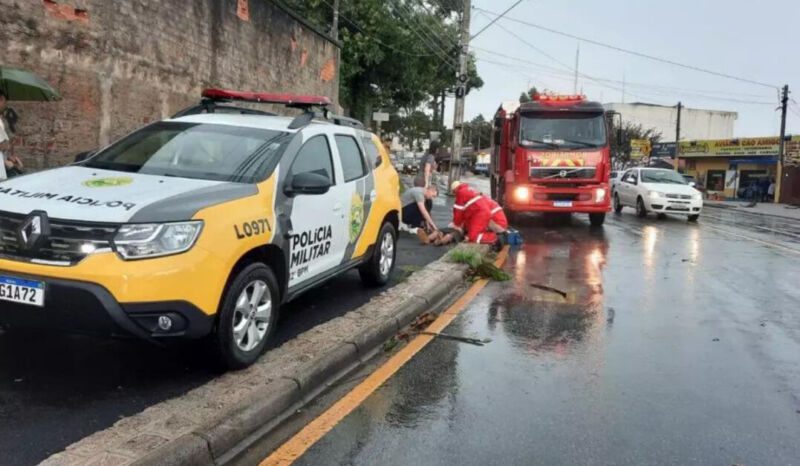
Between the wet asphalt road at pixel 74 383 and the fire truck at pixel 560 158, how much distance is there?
10.1 meters

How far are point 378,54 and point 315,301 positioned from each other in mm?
22148

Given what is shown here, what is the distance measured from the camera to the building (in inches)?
2997

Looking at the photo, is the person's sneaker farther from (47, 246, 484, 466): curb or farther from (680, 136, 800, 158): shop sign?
(680, 136, 800, 158): shop sign

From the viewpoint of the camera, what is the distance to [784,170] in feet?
130

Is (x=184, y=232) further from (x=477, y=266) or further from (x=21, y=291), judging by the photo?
(x=477, y=266)

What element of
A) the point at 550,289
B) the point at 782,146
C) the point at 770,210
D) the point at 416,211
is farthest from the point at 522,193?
the point at 782,146

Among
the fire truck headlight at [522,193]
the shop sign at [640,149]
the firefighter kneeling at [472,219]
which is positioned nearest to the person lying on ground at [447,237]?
the firefighter kneeling at [472,219]

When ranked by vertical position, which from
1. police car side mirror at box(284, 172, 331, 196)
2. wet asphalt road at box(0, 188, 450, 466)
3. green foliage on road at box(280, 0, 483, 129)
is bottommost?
wet asphalt road at box(0, 188, 450, 466)

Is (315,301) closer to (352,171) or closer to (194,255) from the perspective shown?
(352,171)

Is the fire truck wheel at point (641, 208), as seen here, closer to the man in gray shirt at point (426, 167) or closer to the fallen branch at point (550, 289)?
the man in gray shirt at point (426, 167)

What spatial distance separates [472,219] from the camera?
11.2 meters

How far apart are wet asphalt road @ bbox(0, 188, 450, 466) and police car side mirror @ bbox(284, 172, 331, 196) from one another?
1220mm

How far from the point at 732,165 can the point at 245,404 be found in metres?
47.3

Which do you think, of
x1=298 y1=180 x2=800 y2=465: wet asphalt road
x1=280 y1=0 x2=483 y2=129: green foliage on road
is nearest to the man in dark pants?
x1=298 y1=180 x2=800 y2=465: wet asphalt road
